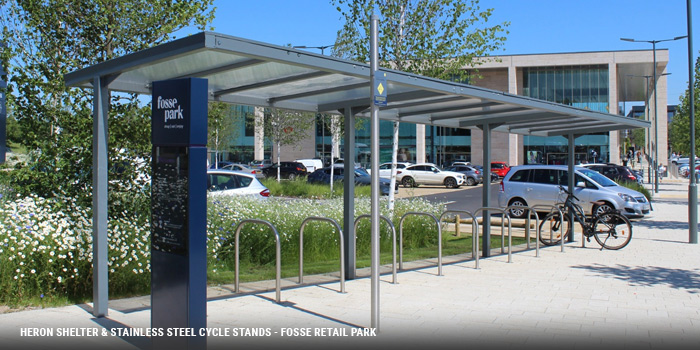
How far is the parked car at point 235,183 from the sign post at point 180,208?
29.1 feet

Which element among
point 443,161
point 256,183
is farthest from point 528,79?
point 256,183

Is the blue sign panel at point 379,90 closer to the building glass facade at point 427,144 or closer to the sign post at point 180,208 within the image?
the sign post at point 180,208

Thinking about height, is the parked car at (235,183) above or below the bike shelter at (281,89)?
below

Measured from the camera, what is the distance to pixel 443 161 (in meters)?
61.0

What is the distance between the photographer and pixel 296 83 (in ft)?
22.6

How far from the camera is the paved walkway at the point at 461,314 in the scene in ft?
17.2

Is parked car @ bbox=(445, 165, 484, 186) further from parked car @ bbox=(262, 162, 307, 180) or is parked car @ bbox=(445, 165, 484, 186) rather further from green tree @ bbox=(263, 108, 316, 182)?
green tree @ bbox=(263, 108, 316, 182)

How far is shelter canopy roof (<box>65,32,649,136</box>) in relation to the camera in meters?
5.14

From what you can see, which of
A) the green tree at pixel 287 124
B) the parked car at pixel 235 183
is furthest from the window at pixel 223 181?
the green tree at pixel 287 124

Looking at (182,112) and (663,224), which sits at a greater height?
(182,112)

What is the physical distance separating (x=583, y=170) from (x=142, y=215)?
14.3 metres

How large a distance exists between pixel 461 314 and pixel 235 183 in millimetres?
8866

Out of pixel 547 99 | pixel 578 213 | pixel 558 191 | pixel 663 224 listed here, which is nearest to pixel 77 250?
pixel 578 213

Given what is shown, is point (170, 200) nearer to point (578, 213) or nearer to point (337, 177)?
point (578, 213)
